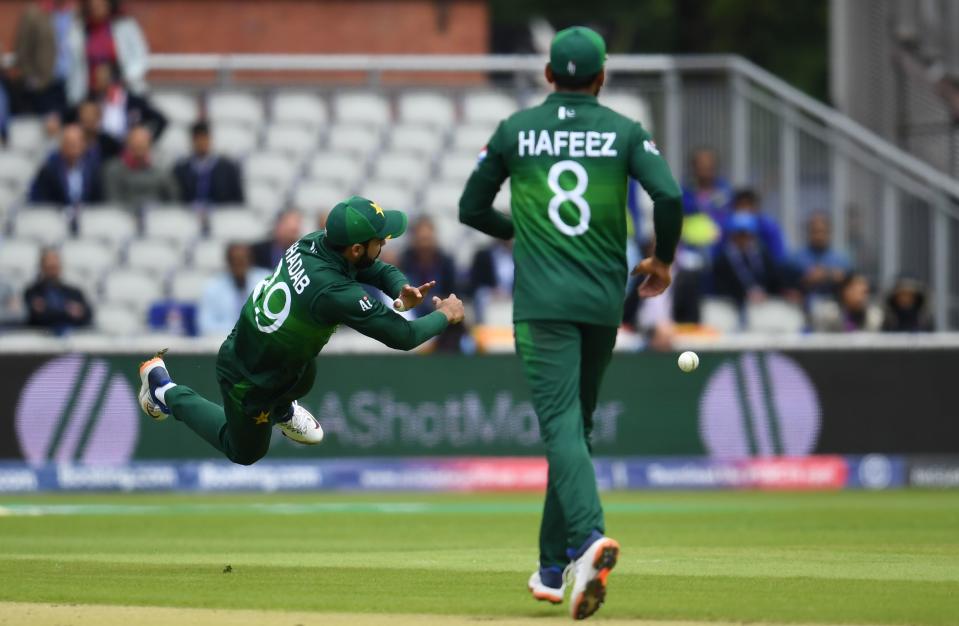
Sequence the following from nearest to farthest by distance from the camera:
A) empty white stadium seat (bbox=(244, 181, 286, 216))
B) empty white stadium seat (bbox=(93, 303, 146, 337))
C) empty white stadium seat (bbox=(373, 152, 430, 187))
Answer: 1. empty white stadium seat (bbox=(93, 303, 146, 337))
2. empty white stadium seat (bbox=(244, 181, 286, 216))
3. empty white stadium seat (bbox=(373, 152, 430, 187))

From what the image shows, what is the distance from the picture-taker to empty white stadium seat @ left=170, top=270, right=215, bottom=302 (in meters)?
19.2

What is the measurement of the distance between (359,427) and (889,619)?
10.8 metres

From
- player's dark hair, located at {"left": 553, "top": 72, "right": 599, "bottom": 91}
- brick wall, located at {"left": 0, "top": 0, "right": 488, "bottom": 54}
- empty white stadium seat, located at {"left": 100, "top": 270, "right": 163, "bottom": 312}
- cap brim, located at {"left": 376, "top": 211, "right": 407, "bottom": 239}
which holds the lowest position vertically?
empty white stadium seat, located at {"left": 100, "top": 270, "right": 163, "bottom": 312}

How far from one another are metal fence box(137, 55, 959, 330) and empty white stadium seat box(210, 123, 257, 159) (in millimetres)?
928

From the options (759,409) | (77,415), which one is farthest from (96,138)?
(759,409)

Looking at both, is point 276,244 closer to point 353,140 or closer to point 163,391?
point 353,140

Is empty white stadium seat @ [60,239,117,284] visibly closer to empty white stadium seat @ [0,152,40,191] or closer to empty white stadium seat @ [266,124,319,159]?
empty white stadium seat @ [0,152,40,191]

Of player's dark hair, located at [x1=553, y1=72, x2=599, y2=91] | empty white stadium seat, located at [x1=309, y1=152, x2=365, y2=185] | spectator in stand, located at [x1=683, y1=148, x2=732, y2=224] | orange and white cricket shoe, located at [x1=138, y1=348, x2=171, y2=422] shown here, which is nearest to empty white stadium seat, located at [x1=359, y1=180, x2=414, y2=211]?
empty white stadium seat, located at [x1=309, y1=152, x2=365, y2=185]

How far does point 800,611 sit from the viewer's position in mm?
7551

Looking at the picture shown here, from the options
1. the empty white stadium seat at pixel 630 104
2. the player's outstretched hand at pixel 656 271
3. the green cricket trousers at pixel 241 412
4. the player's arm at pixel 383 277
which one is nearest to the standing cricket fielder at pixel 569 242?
the player's outstretched hand at pixel 656 271

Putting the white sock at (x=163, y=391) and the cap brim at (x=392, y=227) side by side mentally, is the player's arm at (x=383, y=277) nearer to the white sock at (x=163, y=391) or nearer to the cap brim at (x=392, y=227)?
the cap brim at (x=392, y=227)

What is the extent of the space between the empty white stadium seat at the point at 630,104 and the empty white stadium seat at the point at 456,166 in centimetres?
180

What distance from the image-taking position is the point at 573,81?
788 centimetres

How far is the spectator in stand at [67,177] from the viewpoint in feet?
65.6
